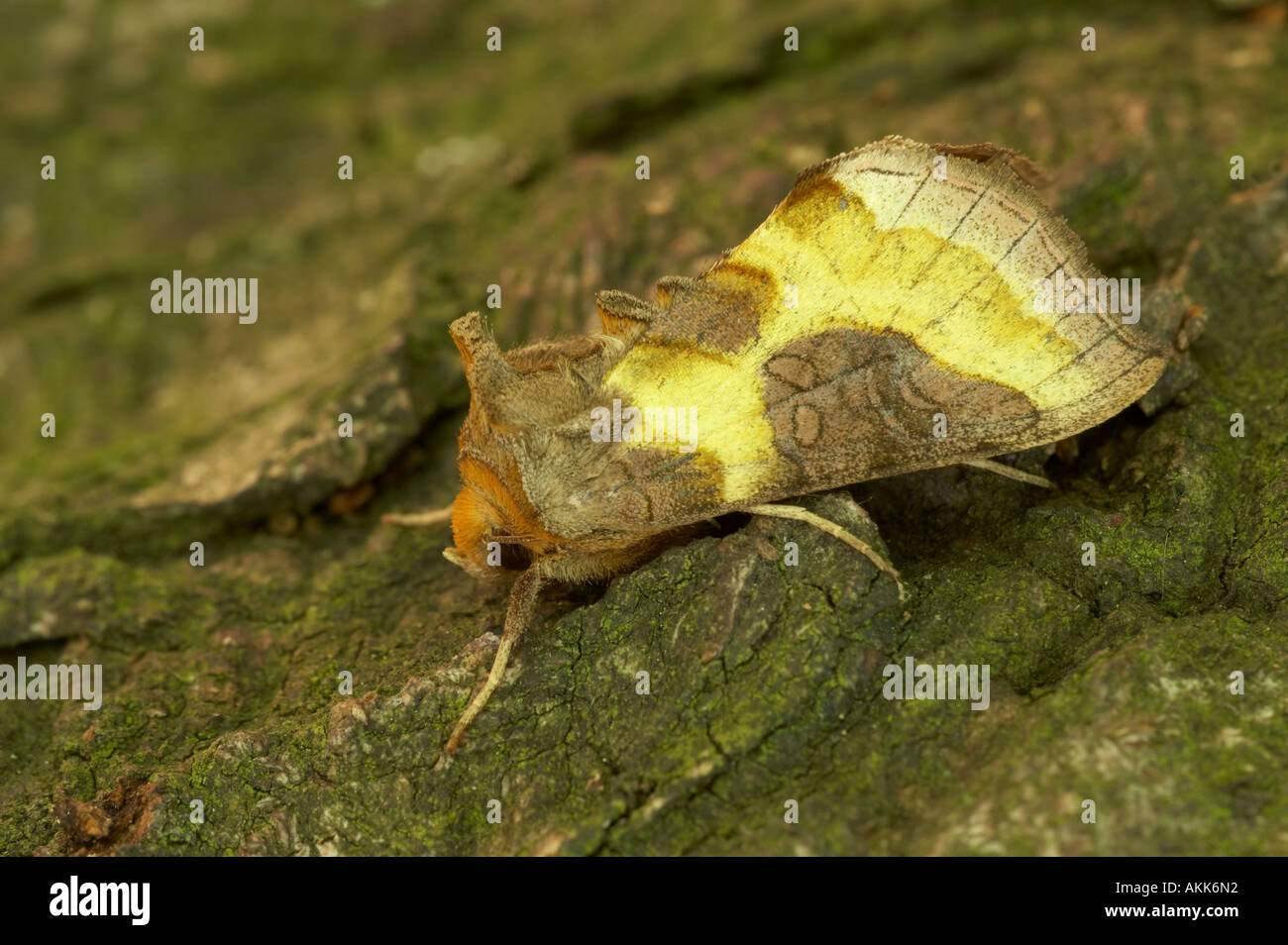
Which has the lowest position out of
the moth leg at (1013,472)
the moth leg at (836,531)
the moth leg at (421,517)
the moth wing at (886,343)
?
the moth leg at (836,531)

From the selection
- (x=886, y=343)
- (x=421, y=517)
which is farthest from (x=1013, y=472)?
(x=421, y=517)

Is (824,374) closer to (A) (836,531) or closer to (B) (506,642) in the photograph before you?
(A) (836,531)

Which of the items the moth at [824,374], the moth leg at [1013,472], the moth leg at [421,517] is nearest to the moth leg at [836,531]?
the moth at [824,374]

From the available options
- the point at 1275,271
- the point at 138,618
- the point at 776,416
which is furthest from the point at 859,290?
the point at 138,618

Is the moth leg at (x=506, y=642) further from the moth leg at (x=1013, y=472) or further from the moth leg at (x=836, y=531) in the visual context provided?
the moth leg at (x=1013, y=472)

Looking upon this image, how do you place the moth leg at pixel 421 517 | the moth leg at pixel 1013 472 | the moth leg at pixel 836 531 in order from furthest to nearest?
1. the moth leg at pixel 421 517
2. the moth leg at pixel 1013 472
3. the moth leg at pixel 836 531

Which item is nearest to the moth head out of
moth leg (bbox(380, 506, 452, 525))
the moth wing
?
the moth wing

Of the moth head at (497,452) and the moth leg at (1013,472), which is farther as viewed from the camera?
the moth leg at (1013,472)
